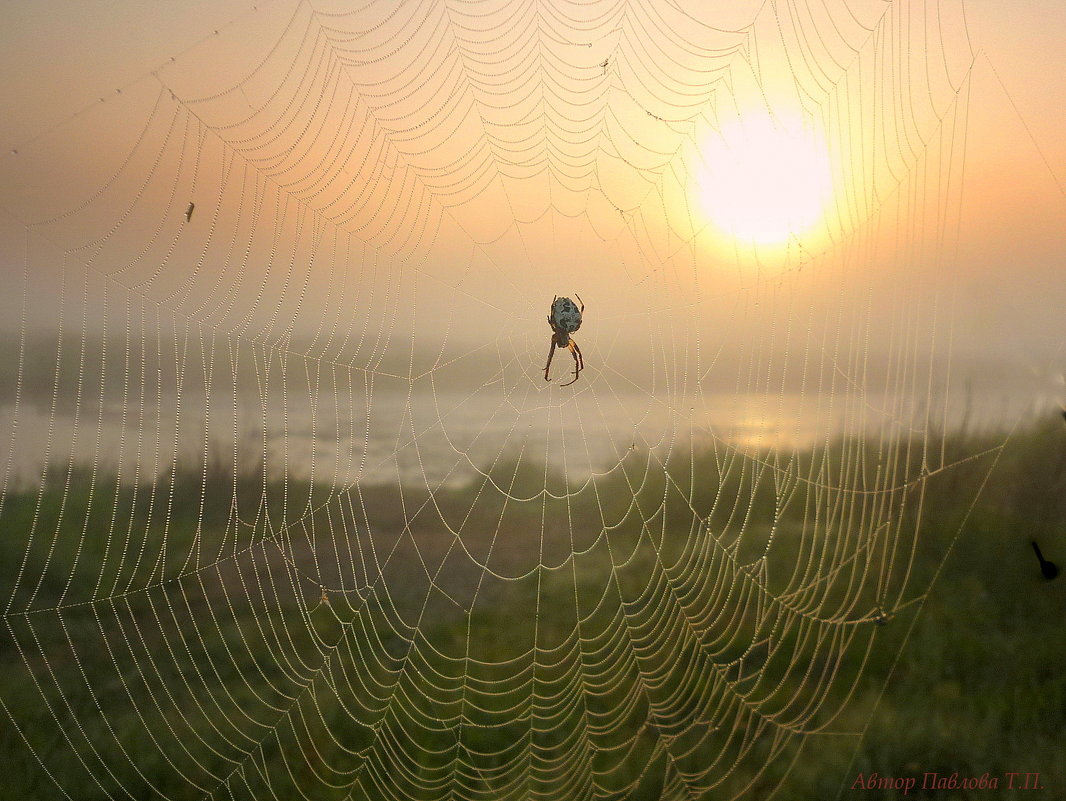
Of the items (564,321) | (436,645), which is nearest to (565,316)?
(564,321)

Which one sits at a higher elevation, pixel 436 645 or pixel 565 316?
pixel 565 316

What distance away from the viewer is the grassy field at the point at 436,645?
14.9ft

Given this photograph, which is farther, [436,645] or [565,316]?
[436,645]

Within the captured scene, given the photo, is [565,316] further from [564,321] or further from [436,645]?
[436,645]

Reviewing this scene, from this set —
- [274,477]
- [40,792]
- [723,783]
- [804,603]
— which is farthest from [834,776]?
[40,792]

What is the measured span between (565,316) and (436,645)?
205 cm

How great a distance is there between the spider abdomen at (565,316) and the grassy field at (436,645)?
2.76 feet

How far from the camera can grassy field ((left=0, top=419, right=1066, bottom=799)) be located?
14.9ft

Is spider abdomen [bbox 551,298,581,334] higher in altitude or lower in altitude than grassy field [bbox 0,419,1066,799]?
higher

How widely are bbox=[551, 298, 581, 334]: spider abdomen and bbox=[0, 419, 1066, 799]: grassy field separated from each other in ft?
2.76

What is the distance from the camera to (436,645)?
213 inches

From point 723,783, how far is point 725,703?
46 cm

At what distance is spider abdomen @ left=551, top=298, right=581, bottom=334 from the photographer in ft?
16.9

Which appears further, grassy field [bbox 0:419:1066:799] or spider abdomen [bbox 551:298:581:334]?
spider abdomen [bbox 551:298:581:334]
